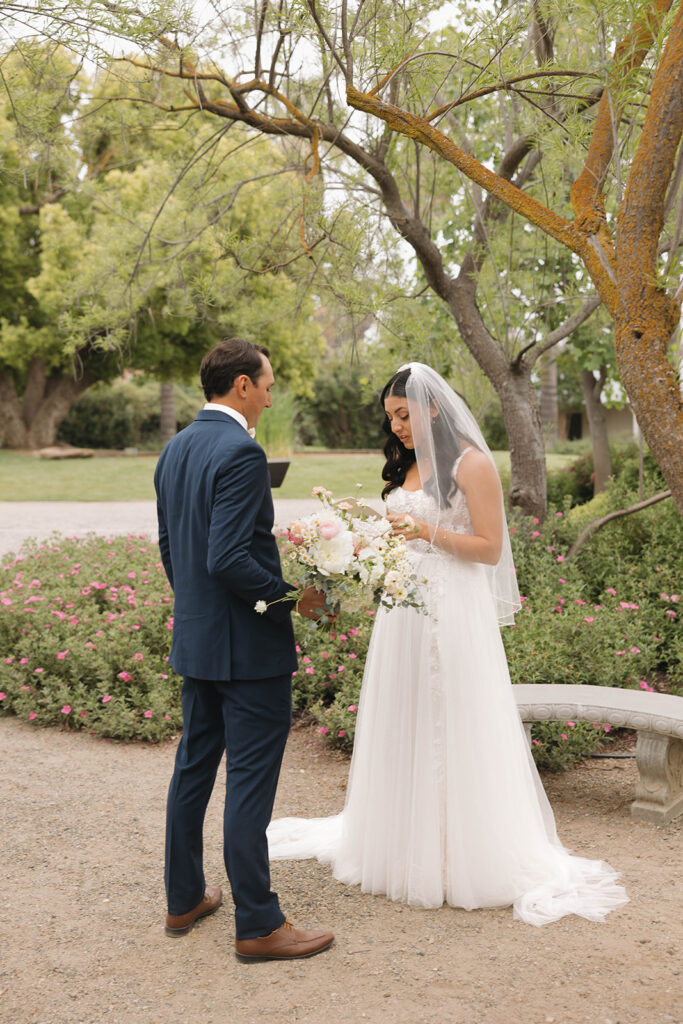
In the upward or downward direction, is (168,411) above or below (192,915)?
above

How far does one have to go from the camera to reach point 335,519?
3035 mm

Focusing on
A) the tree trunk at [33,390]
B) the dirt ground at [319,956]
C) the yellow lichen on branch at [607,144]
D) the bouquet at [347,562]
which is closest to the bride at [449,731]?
the dirt ground at [319,956]

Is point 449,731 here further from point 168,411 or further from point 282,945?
point 168,411

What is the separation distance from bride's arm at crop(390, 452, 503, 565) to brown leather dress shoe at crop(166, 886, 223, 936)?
4.99 ft

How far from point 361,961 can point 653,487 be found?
5.70 meters

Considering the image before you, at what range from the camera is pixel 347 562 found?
2.95m

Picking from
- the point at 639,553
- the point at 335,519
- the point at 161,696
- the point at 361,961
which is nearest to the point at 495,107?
the point at 639,553

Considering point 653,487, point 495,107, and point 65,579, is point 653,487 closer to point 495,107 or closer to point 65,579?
point 495,107

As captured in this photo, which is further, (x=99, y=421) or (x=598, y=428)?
(x=99, y=421)

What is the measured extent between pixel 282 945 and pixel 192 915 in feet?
1.36

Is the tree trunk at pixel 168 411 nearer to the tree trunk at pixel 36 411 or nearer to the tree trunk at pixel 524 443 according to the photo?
the tree trunk at pixel 36 411

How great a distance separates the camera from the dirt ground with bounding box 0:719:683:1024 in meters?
2.81

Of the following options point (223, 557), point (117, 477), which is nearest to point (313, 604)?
point (223, 557)

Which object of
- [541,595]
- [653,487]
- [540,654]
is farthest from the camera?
[653,487]
